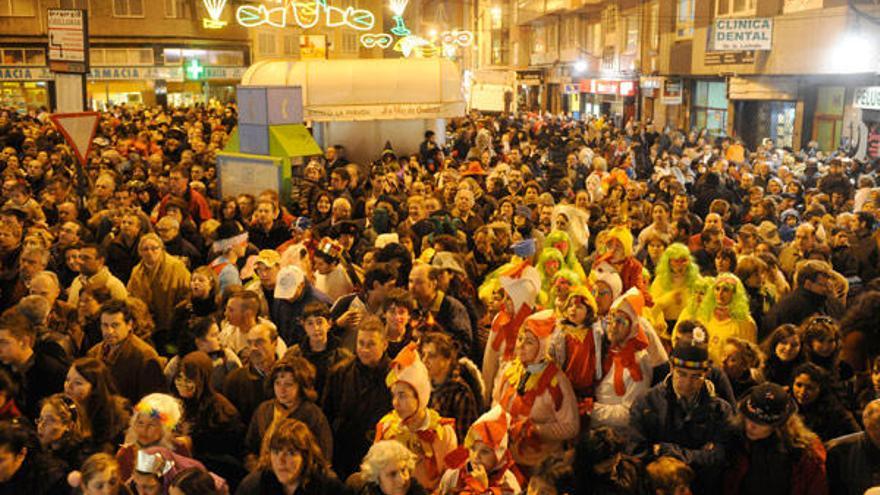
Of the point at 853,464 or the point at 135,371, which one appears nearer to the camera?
the point at 853,464

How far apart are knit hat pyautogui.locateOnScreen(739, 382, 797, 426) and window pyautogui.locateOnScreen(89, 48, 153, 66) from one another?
4345cm

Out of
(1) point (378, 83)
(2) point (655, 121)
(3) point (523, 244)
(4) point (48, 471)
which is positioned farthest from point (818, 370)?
(2) point (655, 121)

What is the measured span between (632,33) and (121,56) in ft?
85.3

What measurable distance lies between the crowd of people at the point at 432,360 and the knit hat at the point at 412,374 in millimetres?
20

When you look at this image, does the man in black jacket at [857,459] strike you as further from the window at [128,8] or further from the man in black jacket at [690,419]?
the window at [128,8]

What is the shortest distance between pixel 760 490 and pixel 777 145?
23134 millimetres

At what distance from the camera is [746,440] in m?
4.30

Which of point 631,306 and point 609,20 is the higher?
point 609,20

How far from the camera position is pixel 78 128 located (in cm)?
941

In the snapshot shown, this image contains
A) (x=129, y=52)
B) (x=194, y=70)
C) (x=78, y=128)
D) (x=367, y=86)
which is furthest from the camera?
(x=194, y=70)

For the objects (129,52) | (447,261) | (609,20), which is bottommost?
(447,261)

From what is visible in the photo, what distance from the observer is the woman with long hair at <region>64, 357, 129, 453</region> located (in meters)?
4.61

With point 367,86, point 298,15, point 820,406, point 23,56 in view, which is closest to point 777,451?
point 820,406

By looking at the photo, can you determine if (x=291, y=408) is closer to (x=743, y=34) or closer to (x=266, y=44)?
(x=743, y=34)
